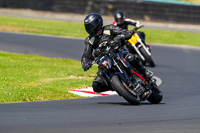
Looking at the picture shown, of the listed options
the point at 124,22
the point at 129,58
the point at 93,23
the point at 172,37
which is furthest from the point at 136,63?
the point at 172,37

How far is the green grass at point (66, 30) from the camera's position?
25.2m

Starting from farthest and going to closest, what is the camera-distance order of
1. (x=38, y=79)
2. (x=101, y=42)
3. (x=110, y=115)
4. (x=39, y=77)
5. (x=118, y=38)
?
(x=39, y=77) < (x=38, y=79) < (x=101, y=42) < (x=118, y=38) < (x=110, y=115)

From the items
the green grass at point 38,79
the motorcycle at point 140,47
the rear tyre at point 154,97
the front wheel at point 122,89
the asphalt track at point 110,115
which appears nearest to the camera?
the asphalt track at point 110,115

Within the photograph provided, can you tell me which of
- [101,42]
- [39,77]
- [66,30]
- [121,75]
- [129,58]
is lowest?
[66,30]

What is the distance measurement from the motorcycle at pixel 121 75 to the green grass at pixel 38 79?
1946 millimetres

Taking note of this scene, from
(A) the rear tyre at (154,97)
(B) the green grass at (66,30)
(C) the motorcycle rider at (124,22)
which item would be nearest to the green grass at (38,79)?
(C) the motorcycle rider at (124,22)

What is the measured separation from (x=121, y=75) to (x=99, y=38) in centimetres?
94

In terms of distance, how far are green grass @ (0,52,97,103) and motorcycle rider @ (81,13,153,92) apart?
5.05 ft

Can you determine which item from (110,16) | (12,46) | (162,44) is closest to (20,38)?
(12,46)

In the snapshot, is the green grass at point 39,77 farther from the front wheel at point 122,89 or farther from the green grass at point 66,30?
the front wheel at point 122,89

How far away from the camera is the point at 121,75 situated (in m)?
7.91

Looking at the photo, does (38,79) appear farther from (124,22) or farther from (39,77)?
(124,22)

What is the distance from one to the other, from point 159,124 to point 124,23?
368 inches

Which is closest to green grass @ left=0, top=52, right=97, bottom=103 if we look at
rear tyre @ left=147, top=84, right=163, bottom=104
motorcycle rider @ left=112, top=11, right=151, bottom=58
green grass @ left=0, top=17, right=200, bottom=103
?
green grass @ left=0, top=17, right=200, bottom=103
